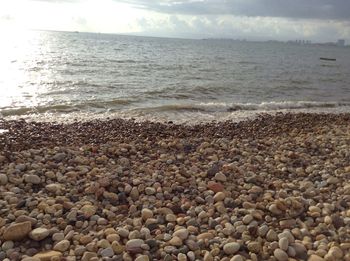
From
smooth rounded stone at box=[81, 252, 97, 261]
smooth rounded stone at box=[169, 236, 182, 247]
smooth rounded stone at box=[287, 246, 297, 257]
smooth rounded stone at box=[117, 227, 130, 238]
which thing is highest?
smooth rounded stone at box=[117, 227, 130, 238]

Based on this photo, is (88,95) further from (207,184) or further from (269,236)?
(269,236)

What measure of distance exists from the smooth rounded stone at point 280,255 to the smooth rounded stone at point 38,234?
8.41ft

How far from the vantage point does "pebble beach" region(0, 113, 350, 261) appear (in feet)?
13.1

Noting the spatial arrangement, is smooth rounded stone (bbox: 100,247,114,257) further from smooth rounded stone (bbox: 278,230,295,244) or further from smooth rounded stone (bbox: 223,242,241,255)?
smooth rounded stone (bbox: 278,230,295,244)

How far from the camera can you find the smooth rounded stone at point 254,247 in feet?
13.3

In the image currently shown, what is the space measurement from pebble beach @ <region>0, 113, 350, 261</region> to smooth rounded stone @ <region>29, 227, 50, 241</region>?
1 centimetres

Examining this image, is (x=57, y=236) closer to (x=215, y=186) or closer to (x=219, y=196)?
(x=219, y=196)

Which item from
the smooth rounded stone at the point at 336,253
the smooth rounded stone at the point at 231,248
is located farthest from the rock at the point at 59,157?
the smooth rounded stone at the point at 336,253

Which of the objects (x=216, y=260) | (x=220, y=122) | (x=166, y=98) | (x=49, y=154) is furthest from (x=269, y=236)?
(x=166, y=98)

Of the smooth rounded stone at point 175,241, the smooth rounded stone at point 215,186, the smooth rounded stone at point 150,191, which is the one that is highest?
the smooth rounded stone at point 215,186

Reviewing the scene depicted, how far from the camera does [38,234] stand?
4.02 metres

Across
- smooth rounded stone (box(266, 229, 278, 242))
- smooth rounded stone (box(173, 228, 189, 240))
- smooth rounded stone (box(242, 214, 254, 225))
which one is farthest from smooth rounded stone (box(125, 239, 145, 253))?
smooth rounded stone (box(266, 229, 278, 242))

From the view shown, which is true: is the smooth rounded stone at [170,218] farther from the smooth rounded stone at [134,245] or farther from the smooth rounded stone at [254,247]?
the smooth rounded stone at [254,247]

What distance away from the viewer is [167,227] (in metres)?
4.41
